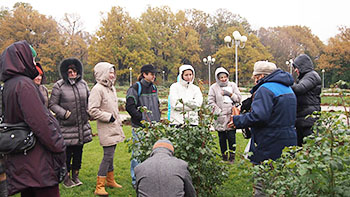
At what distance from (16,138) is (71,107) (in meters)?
2.03

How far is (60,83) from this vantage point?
4406 millimetres

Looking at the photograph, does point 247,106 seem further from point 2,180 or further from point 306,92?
point 2,180

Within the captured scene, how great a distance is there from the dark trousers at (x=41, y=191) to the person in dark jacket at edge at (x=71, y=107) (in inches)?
65.7

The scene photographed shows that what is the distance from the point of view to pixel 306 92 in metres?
4.38

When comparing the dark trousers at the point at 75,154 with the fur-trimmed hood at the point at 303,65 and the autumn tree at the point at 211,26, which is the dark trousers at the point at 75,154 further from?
the autumn tree at the point at 211,26

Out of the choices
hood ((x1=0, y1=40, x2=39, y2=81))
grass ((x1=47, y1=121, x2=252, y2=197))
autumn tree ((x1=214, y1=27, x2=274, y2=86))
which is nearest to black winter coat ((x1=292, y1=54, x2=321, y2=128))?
grass ((x1=47, y1=121, x2=252, y2=197))

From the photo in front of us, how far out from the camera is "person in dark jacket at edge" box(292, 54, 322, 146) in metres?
4.29

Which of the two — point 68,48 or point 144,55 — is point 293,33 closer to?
point 144,55

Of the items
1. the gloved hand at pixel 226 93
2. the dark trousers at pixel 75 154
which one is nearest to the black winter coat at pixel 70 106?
the dark trousers at pixel 75 154

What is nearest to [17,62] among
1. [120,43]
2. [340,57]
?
[120,43]

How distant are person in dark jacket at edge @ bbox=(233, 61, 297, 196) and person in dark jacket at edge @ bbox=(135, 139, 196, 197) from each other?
3.62 feet

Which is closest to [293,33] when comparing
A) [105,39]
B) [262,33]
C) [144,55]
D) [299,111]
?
[262,33]

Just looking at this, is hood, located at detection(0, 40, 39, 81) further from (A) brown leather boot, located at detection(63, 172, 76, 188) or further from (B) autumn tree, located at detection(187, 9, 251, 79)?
(B) autumn tree, located at detection(187, 9, 251, 79)

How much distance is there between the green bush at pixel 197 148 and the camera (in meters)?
3.01
